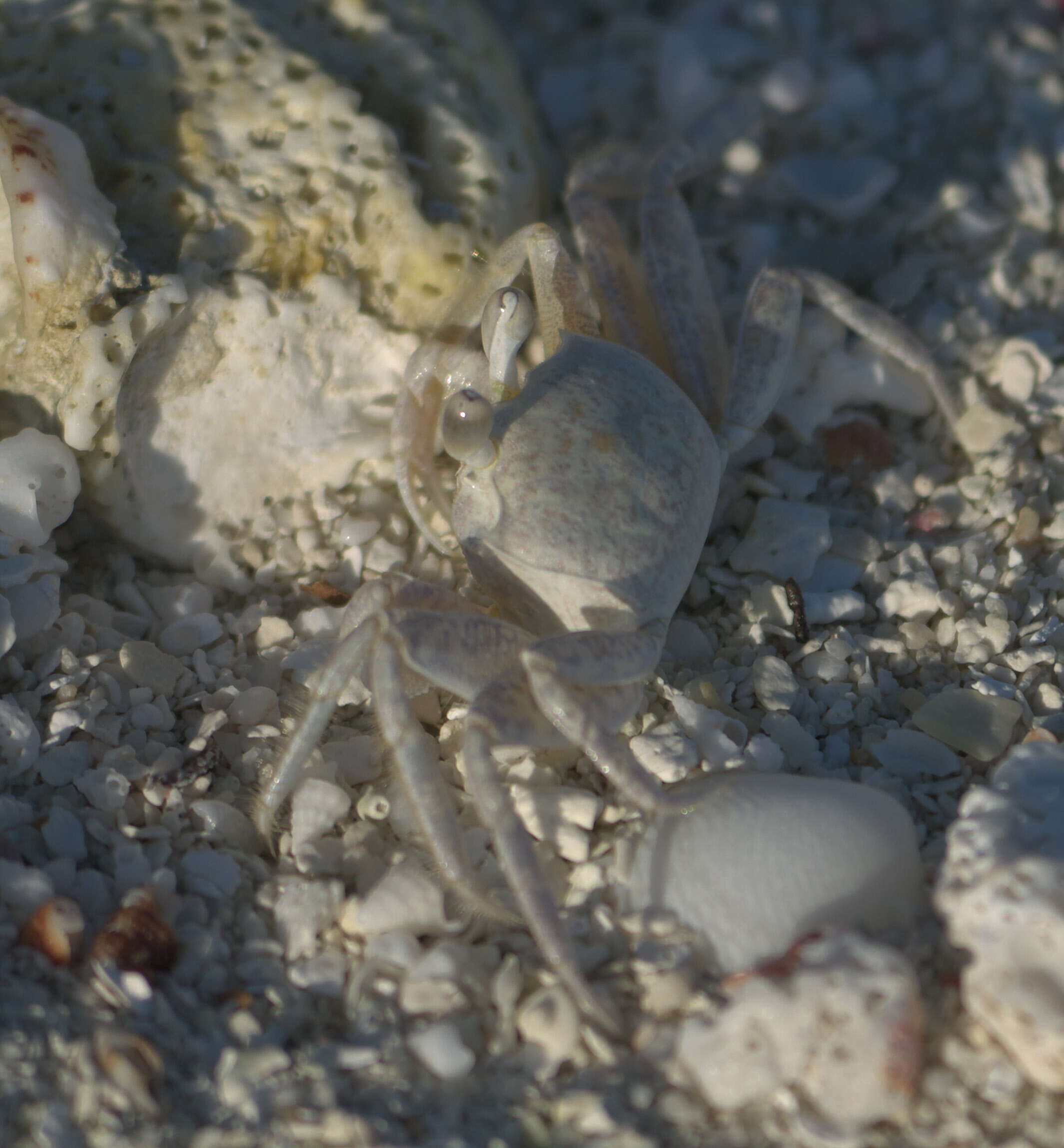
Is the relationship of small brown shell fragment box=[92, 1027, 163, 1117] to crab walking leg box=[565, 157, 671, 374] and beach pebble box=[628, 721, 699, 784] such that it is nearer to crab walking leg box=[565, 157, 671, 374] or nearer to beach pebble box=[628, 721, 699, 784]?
beach pebble box=[628, 721, 699, 784]

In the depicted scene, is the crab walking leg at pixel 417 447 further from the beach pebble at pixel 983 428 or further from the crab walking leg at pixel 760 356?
the beach pebble at pixel 983 428

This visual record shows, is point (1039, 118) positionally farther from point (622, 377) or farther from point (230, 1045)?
point (230, 1045)

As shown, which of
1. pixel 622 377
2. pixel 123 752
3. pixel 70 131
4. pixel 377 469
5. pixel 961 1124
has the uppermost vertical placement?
pixel 70 131

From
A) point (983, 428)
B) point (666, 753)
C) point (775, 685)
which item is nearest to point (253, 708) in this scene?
point (666, 753)

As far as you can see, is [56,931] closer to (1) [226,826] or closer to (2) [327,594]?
(1) [226,826]

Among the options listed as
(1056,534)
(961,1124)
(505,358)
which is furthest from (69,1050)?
(1056,534)

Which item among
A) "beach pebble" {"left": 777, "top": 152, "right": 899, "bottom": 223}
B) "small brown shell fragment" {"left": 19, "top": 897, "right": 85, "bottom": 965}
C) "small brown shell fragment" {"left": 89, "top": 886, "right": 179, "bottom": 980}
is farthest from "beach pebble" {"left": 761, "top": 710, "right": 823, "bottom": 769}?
"beach pebble" {"left": 777, "top": 152, "right": 899, "bottom": 223}

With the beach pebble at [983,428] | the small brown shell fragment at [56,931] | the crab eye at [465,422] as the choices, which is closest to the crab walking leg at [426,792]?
the crab eye at [465,422]
